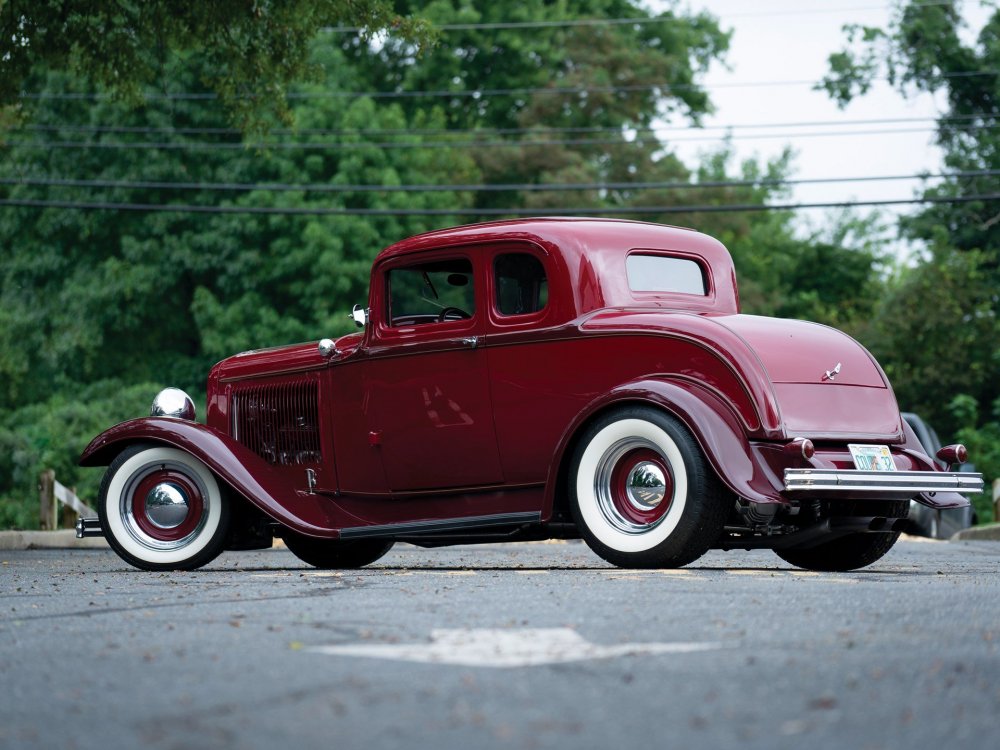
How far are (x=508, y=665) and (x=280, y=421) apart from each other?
6253 millimetres

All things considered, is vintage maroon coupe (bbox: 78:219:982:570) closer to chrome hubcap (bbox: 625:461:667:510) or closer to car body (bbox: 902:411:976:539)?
chrome hubcap (bbox: 625:461:667:510)

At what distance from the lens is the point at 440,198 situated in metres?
38.4

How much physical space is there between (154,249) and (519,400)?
27.8m

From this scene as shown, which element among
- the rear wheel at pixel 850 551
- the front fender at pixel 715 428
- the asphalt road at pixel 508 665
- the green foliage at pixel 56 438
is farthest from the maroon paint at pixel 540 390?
the green foliage at pixel 56 438

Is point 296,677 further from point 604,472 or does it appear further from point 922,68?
point 922,68

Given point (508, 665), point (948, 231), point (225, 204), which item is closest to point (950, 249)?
point (948, 231)

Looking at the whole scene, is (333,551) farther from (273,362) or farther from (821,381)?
(821,381)

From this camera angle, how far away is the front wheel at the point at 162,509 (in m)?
10.5

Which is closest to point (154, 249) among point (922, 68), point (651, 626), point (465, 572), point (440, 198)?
point (440, 198)

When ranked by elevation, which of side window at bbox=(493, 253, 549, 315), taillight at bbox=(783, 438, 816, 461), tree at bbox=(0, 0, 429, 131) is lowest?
taillight at bbox=(783, 438, 816, 461)

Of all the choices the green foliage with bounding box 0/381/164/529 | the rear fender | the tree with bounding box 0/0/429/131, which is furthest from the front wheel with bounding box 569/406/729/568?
the green foliage with bounding box 0/381/164/529

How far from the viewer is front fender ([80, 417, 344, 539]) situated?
10.3 meters

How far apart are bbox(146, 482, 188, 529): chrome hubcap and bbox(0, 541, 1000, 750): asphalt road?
239 cm

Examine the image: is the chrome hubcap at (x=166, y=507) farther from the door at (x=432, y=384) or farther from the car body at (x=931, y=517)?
the car body at (x=931, y=517)
